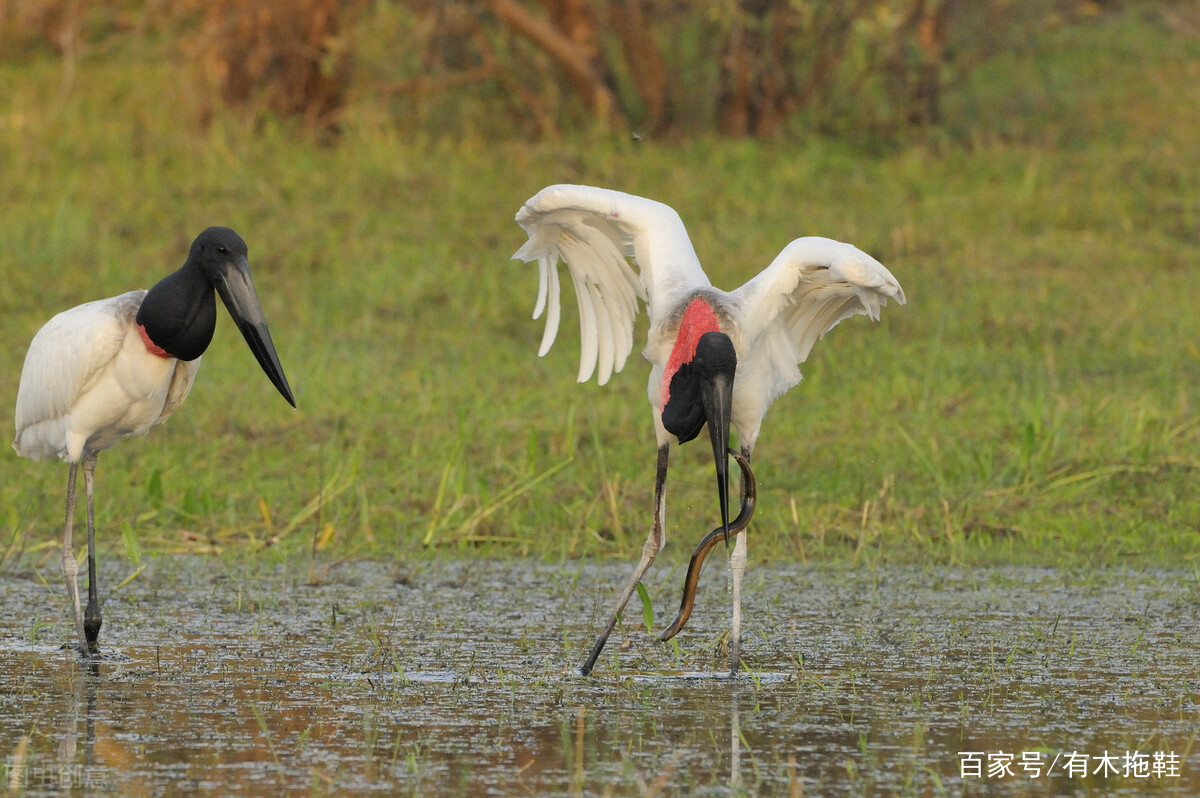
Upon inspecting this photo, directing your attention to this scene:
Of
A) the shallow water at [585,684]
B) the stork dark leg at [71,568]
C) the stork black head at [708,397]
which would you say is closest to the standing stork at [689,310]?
the stork black head at [708,397]

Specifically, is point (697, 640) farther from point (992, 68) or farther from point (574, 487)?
point (992, 68)

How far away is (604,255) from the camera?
5.56m

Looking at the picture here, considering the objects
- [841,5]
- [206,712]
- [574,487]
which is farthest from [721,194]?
[206,712]

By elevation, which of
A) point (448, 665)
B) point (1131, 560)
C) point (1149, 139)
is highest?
point (1149, 139)

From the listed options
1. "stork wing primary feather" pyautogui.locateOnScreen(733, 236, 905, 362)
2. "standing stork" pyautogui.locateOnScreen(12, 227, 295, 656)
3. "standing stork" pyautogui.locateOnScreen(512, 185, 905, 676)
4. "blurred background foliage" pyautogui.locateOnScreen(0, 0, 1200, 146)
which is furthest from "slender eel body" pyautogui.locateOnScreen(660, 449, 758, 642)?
"blurred background foliage" pyautogui.locateOnScreen(0, 0, 1200, 146)

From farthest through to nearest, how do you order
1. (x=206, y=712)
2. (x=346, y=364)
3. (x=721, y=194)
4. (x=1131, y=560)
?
(x=721, y=194) < (x=346, y=364) < (x=1131, y=560) < (x=206, y=712)

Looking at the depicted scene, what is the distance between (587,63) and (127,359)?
664 cm

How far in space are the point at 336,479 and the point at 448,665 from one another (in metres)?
2.13

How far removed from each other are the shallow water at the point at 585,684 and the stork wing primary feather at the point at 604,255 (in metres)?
0.79

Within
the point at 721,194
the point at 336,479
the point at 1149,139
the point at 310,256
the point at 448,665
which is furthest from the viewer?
the point at 1149,139

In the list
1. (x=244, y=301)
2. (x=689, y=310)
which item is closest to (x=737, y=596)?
(x=689, y=310)

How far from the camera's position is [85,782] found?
134 inches

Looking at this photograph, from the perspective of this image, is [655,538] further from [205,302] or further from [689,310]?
[205,302]

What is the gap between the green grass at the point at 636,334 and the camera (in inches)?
258
